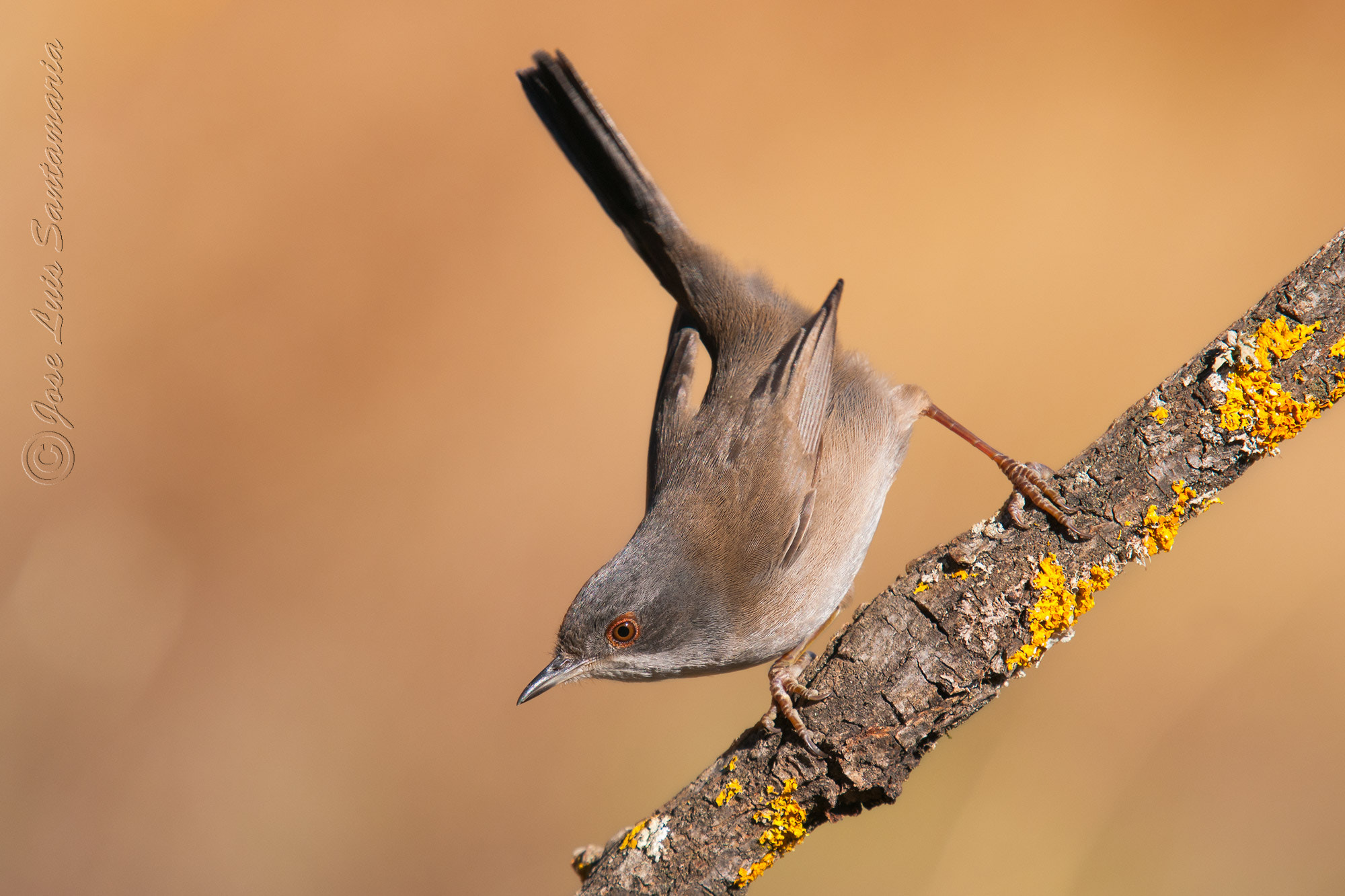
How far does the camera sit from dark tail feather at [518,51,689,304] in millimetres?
3572

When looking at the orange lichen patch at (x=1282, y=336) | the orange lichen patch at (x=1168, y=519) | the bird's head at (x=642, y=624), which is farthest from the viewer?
the bird's head at (x=642, y=624)

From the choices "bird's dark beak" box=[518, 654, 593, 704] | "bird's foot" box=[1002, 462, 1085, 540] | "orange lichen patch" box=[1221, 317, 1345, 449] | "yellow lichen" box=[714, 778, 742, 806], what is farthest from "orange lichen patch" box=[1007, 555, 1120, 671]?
"bird's dark beak" box=[518, 654, 593, 704]

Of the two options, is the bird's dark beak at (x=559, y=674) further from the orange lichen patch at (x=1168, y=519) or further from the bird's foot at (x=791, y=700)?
the orange lichen patch at (x=1168, y=519)

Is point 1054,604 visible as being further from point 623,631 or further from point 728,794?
point 623,631

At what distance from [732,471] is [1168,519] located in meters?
1.49

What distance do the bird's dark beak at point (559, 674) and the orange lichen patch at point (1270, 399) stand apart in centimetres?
207

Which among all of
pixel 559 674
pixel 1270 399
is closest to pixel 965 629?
pixel 1270 399

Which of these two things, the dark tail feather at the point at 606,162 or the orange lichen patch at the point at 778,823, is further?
Result: the dark tail feather at the point at 606,162

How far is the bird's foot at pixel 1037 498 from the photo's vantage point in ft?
7.38

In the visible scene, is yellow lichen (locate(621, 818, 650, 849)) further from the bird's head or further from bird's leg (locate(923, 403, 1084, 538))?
bird's leg (locate(923, 403, 1084, 538))

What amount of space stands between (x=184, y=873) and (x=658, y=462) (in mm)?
3460

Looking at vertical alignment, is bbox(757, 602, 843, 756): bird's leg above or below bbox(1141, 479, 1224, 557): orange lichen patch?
above

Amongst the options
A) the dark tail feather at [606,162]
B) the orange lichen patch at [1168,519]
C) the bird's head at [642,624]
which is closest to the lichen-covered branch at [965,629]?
the orange lichen patch at [1168,519]

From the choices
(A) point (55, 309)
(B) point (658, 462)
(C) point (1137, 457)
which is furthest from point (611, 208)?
(A) point (55, 309)
